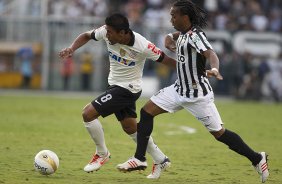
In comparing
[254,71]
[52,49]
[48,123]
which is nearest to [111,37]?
[48,123]

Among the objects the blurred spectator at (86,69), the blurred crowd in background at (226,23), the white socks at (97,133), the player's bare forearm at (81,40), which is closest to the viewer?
the white socks at (97,133)

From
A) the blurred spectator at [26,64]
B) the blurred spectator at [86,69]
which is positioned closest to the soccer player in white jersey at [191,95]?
the blurred spectator at [86,69]

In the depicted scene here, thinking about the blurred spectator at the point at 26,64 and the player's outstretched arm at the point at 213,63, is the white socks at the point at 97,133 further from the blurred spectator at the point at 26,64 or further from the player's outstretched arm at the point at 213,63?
the blurred spectator at the point at 26,64

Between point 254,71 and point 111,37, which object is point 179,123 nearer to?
point 111,37

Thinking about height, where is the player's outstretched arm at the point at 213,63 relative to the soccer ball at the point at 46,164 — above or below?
above

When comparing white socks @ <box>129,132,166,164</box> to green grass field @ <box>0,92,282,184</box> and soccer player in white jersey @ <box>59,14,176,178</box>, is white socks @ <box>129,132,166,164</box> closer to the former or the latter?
soccer player in white jersey @ <box>59,14,176,178</box>

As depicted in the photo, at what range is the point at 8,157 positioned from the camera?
11.6 m

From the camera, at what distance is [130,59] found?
10227 millimetres

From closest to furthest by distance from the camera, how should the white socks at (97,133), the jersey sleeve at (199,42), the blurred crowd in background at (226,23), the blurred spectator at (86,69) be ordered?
the jersey sleeve at (199,42) → the white socks at (97,133) → the blurred crowd in background at (226,23) → the blurred spectator at (86,69)

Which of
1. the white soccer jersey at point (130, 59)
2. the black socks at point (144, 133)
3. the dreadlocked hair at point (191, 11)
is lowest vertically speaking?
the black socks at point (144, 133)

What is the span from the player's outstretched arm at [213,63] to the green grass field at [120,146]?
5.49 ft

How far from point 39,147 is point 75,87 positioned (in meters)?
21.2

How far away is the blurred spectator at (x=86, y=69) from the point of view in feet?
111

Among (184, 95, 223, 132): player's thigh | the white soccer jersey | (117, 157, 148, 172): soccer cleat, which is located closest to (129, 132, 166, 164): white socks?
(117, 157, 148, 172): soccer cleat
